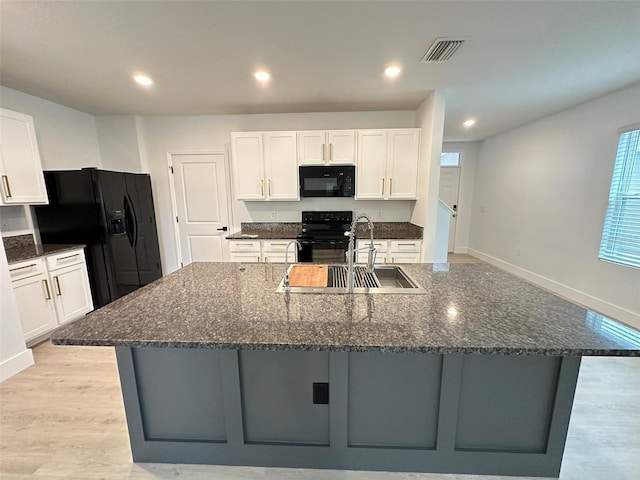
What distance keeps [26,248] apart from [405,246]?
436cm

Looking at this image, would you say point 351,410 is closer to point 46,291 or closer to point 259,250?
point 259,250

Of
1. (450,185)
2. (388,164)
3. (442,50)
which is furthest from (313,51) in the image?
(450,185)

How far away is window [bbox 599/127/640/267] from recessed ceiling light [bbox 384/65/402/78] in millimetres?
2765

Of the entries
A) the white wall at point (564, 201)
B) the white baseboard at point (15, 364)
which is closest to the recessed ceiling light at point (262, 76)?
the white baseboard at point (15, 364)

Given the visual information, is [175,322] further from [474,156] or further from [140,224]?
[474,156]

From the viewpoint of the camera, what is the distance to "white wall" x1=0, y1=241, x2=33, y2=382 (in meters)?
2.11

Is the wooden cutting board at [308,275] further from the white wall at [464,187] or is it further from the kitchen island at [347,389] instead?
the white wall at [464,187]

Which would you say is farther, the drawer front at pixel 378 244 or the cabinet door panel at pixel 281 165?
the cabinet door panel at pixel 281 165

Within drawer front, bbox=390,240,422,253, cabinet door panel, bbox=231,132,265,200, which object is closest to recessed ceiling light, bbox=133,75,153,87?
cabinet door panel, bbox=231,132,265,200

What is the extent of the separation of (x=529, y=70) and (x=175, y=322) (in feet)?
11.6

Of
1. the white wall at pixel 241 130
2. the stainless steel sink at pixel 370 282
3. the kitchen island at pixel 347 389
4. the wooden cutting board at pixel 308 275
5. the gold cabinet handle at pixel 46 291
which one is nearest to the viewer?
the kitchen island at pixel 347 389

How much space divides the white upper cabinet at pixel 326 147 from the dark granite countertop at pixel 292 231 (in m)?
0.99

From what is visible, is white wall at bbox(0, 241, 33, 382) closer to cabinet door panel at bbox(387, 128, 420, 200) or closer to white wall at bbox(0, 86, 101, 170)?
white wall at bbox(0, 86, 101, 170)

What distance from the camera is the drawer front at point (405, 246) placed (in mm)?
3389
